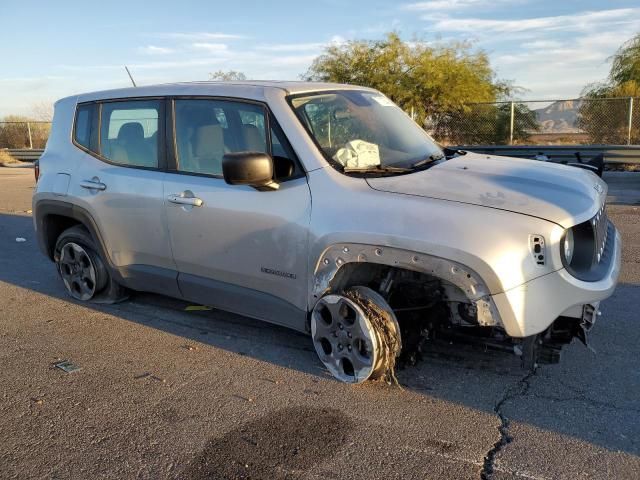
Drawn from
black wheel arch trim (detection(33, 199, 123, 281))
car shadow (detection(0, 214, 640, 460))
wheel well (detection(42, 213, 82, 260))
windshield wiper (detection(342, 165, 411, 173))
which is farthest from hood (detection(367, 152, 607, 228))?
wheel well (detection(42, 213, 82, 260))

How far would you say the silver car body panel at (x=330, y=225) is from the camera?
10.3 ft

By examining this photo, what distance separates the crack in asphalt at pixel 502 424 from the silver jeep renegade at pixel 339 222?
0.24 meters

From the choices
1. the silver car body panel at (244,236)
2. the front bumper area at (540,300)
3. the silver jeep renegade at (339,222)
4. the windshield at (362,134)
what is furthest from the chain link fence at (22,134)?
the front bumper area at (540,300)

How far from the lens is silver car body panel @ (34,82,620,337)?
3141 mm

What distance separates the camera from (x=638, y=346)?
4.20 metres

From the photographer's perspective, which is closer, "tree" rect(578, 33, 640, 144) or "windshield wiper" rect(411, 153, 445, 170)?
"windshield wiper" rect(411, 153, 445, 170)

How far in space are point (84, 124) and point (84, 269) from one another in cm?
130

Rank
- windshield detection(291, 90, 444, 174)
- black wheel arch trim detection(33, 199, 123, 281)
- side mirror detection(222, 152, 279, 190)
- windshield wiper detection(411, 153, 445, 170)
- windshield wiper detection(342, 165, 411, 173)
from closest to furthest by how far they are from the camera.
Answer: side mirror detection(222, 152, 279, 190) < windshield wiper detection(342, 165, 411, 173) < windshield detection(291, 90, 444, 174) < windshield wiper detection(411, 153, 445, 170) < black wheel arch trim detection(33, 199, 123, 281)

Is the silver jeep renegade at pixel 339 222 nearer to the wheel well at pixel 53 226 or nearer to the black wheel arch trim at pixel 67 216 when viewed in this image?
the black wheel arch trim at pixel 67 216

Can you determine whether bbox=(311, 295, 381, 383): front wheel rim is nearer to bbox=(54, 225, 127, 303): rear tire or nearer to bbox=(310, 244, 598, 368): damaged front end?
bbox=(310, 244, 598, 368): damaged front end

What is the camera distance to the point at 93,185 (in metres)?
4.99

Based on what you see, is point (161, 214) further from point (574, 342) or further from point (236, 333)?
point (574, 342)

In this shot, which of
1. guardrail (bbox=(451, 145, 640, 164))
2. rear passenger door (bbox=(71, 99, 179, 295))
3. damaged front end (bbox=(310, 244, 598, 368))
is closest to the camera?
damaged front end (bbox=(310, 244, 598, 368))

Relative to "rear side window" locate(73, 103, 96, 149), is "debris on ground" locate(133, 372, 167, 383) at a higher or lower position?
lower
